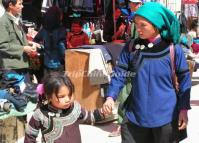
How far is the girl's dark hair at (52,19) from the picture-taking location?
6984 millimetres

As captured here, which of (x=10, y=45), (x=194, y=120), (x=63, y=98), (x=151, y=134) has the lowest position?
(x=194, y=120)

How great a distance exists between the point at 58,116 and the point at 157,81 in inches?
28.2

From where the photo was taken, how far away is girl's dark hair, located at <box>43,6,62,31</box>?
6.98 meters

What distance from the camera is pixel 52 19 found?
6.99m

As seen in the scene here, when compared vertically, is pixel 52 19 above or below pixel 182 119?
above

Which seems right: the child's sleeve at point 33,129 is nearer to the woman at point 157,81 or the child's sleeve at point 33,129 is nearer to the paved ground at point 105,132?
the woman at point 157,81

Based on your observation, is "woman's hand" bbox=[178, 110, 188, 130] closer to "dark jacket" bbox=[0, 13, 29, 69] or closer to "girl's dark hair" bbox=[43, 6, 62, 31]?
"dark jacket" bbox=[0, 13, 29, 69]

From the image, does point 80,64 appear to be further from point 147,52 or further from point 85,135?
point 147,52

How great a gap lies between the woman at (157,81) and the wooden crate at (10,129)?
1812 millimetres

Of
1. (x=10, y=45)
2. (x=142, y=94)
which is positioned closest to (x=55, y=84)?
(x=142, y=94)

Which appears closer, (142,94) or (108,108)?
(108,108)

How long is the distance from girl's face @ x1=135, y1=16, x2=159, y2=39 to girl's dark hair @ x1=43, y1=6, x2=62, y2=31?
376cm

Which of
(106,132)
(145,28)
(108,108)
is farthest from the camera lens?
(106,132)

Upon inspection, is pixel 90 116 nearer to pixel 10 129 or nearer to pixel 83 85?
pixel 10 129
